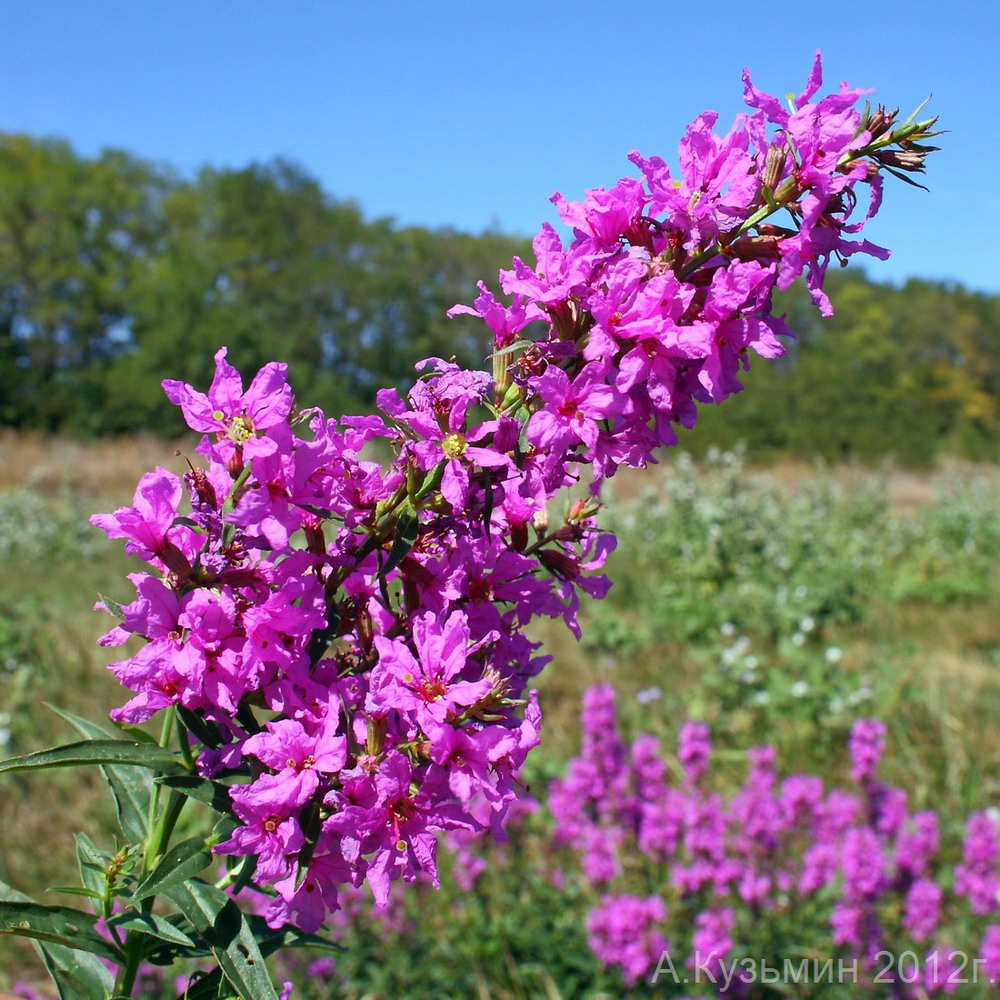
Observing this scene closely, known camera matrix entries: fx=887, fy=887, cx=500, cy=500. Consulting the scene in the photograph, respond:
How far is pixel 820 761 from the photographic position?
16.7ft

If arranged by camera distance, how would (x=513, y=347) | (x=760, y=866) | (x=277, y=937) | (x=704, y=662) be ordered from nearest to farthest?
(x=513, y=347), (x=277, y=937), (x=760, y=866), (x=704, y=662)

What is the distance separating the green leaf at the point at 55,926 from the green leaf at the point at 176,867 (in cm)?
11

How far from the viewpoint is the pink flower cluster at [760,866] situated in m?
3.31

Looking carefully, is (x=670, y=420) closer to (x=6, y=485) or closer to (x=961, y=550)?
(x=961, y=550)

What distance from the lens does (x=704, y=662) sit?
21.1 ft

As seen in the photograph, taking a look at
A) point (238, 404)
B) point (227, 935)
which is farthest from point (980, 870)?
point (238, 404)

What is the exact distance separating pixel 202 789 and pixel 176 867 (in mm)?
99

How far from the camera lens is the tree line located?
2772 cm

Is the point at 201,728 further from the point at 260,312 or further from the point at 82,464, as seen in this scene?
the point at 260,312

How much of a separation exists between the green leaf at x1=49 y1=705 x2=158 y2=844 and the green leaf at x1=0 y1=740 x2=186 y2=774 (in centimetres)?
12

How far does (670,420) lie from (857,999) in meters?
3.02

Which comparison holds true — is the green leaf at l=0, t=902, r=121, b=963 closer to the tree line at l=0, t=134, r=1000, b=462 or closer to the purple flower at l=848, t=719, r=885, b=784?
the purple flower at l=848, t=719, r=885, b=784

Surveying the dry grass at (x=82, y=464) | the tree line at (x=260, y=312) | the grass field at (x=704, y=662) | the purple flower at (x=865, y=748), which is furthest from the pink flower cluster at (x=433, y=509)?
the tree line at (x=260, y=312)

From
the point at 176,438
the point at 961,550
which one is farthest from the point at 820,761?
the point at 176,438
